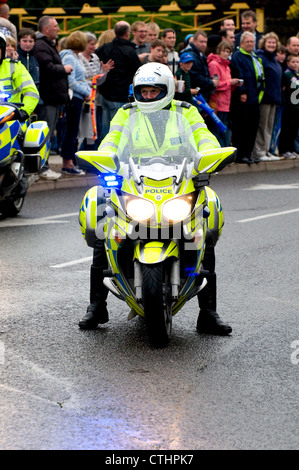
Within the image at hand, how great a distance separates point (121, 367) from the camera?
6.02 meters

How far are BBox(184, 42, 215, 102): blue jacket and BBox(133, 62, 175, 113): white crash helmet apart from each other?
1044 cm

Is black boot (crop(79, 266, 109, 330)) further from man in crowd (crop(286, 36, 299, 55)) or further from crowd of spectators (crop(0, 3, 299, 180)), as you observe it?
man in crowd (crop(286, 36, 299, 55))

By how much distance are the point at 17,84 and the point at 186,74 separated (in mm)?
5230

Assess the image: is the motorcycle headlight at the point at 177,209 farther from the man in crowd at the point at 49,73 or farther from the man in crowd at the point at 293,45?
the man in crowd at the point at 293,45

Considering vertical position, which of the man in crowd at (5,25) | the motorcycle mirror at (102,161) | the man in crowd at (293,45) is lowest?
the man in crowd at (293,45)

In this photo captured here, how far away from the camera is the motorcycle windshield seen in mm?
6750

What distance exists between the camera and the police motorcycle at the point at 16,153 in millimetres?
11500

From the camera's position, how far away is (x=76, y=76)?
16.3 m

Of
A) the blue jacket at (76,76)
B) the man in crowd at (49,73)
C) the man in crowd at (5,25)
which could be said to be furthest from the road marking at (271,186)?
the man in crowd at (5,25)

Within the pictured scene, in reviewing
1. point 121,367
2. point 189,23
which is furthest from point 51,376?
point 189,23

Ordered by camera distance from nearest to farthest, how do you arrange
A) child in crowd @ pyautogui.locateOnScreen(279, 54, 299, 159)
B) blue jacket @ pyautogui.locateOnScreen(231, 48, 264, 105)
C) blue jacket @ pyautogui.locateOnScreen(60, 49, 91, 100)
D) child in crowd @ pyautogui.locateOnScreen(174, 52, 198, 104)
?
blue jacket @ pyautogui.locateOnScreen(60, 49, 91, 100), child in crowd @ pyautogui.locateOnScreen(174, 52, 198, 104), blue jacket @ pyautogui.locateOnScreen(231, 48, 264, 105), child in crowd @ pyautogui.locateOnScreen(279, 54, 299, 159)

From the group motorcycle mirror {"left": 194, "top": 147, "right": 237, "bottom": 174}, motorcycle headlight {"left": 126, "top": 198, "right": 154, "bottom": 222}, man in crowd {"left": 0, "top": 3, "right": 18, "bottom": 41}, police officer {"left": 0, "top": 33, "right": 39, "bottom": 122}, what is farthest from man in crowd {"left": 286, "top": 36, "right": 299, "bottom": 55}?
motorcycle headlight {"left": 126, "top": 198, "right": 154, "bottom": 222}

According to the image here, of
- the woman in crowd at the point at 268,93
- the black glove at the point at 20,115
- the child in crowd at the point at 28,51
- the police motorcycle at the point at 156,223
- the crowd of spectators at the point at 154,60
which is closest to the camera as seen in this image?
the police motorcycle at the point at 156,223

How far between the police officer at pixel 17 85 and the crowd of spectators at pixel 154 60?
1.30 metres
